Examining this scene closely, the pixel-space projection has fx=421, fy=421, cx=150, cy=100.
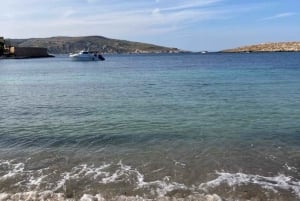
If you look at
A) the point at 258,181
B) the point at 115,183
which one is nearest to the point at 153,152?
the point at 115,183

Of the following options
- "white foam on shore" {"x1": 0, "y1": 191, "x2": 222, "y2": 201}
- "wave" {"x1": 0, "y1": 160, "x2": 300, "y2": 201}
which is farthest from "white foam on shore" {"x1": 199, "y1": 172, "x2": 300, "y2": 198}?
"white foam on shore" {"x1": 0, "y1": 191, "x2": 222, "y2": 201}

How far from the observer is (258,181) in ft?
43.8

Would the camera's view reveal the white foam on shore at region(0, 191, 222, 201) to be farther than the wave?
No

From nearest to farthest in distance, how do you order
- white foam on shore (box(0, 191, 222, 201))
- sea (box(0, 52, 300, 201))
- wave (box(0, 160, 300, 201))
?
1. white foam on shore (box(0, 191, 222, 201))
2. wave (box(0, 160, 300, 201))
3. sea (box(0, 52, 300, 201))

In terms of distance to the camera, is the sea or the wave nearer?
the wave

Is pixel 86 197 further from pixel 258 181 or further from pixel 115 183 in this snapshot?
pixel 258 181

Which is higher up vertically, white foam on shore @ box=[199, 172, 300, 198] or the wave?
white foam on shore @ box=[199, 172, 300, 198]

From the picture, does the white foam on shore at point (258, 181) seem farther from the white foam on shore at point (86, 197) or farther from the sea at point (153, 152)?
the white foam on shore at point (86, 197)

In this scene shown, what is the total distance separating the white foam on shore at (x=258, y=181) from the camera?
41.9ft

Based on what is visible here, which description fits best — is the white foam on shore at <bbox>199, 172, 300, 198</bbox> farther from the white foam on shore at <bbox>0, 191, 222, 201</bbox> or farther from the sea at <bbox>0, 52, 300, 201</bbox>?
the white foam on shore at <bbox>0, 191, 222, 201</bbox>

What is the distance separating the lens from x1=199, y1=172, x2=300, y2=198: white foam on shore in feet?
41.9

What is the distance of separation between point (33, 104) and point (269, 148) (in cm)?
2044

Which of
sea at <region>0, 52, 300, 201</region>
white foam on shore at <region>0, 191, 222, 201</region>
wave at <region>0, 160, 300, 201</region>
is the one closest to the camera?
white foam on shore at <region>0, 191, 222, 201</region>

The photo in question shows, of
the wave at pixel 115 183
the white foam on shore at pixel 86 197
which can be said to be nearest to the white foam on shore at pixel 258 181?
the wave at pixel 115 183
